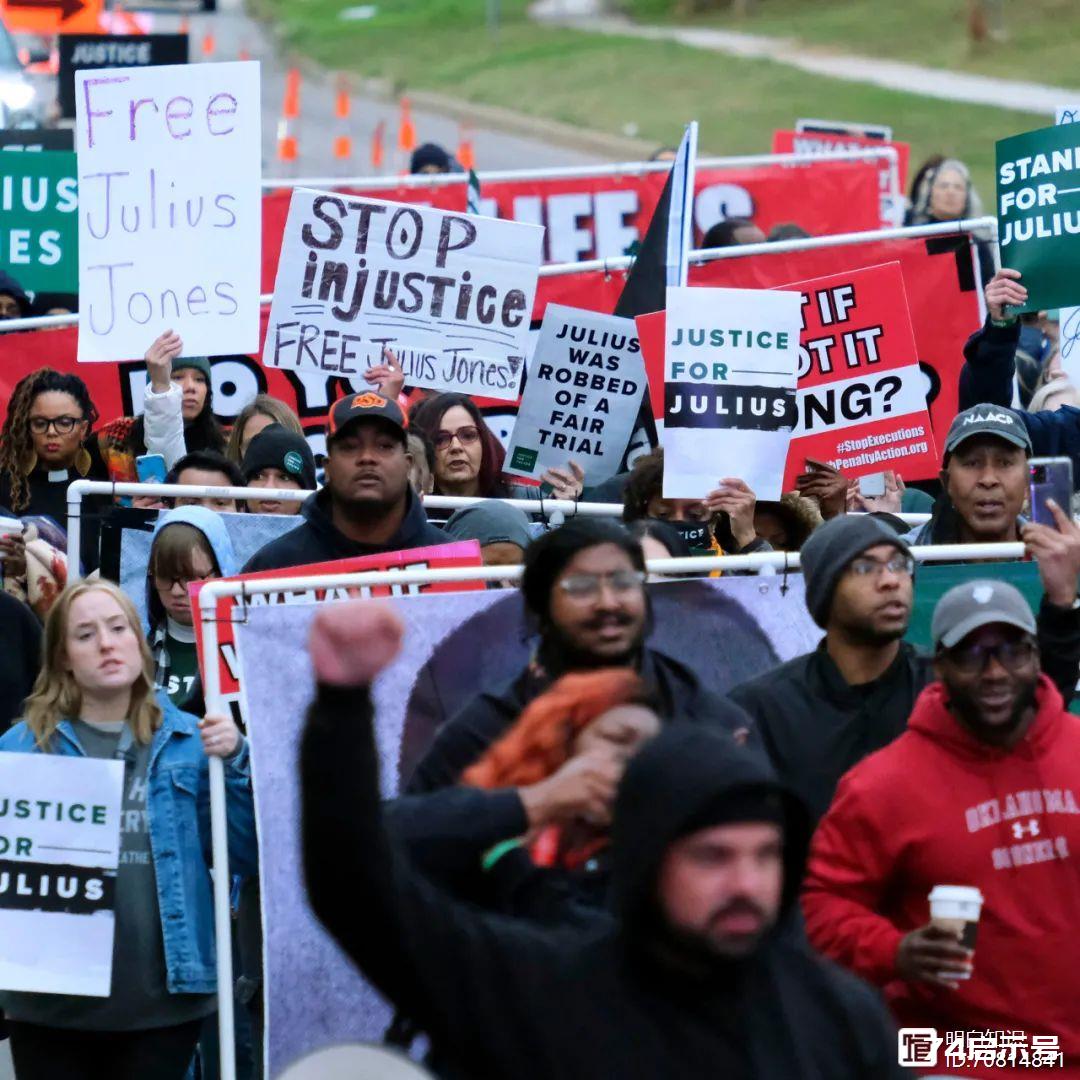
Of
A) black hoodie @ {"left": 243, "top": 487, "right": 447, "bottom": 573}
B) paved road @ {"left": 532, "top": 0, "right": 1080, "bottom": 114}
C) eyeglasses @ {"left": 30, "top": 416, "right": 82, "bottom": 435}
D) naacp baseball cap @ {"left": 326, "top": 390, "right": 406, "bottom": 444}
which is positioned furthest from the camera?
paved road @ {"left": 532, "top": 0, "right": 1080, "bottom": 114}

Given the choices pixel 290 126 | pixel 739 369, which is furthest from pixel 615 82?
pixel 739 369

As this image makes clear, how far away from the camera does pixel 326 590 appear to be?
623cm

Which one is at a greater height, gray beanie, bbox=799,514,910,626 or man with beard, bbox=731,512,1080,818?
gray beanie, bbox=799,514,910,626

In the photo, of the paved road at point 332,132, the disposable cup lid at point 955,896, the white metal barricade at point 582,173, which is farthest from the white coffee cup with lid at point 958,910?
the paved road at point 332,132

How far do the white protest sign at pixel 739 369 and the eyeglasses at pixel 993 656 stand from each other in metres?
2.82

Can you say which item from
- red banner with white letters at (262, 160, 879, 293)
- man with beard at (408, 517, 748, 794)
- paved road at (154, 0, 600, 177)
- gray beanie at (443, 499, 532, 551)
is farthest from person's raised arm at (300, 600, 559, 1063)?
paved road at (154, 0, 600, 177)

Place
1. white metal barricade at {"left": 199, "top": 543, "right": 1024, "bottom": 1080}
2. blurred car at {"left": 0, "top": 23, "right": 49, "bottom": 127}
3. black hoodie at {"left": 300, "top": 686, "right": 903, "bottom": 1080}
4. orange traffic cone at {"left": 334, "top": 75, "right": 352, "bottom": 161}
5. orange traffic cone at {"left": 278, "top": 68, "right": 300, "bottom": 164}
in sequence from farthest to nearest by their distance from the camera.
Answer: orange traffic cone at {"left": 334, "top": 75, "right": 352, "bottom": 161}
orange traffic cone at {"left": 278, "top": 68, "right": 300, "bottom": 164}
blurred car at {"left": 0, "top": 23, "right": 49, "bottom": 127}
white metal barricade at {"left": 199, "top": 543, "right": 1024, "bottom": 1080}
black hoodie at {"left": 300, "top": 686, "right": 903, "bottom": 1080}

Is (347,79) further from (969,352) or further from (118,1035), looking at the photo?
(118,1035)

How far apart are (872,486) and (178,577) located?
2.87 meters

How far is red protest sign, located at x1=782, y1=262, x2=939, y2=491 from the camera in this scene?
8.68 metres

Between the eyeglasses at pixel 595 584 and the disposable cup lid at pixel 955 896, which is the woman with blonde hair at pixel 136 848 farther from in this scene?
the disposable cup lid at pixel 955 896

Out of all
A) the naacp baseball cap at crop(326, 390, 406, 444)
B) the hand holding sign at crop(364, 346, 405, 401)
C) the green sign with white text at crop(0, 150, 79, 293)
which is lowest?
the naacp baseball cap at crop(326, 390, 406, 444)

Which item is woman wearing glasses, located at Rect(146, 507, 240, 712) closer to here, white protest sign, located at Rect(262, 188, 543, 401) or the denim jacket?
the denim jacket

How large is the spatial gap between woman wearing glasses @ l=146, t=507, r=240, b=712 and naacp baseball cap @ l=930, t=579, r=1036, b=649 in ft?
8.67
